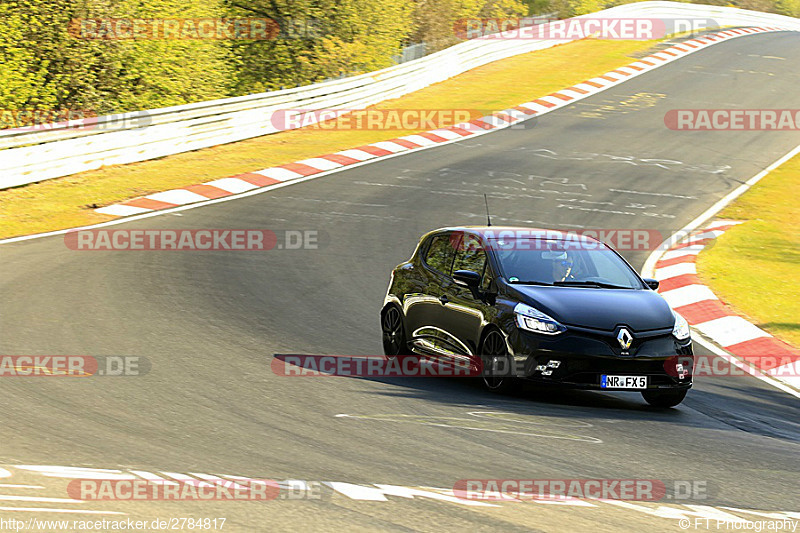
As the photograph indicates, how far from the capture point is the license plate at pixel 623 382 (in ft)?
31.3

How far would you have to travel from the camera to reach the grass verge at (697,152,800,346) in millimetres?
14375

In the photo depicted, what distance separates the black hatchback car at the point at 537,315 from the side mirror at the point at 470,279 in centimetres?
1

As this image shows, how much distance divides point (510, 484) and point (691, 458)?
1.82 metres

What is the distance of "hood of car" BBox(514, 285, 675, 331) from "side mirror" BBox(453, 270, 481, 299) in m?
0.39

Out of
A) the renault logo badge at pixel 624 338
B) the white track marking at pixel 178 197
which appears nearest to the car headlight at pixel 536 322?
the renault logo badge at pixel 624 338

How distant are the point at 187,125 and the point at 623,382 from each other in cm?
1729

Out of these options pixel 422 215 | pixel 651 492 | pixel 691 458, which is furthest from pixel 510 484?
pixel 422 215

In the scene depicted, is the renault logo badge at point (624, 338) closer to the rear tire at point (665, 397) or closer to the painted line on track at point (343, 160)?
the rear tire at point (665, 397)

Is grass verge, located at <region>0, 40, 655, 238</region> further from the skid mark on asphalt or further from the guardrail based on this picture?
the skid mark on asphalt

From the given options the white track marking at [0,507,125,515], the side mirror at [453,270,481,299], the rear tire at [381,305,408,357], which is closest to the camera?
the white track marking at [0,507,125,515]

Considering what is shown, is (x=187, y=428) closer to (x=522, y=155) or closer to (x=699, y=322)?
(x=699, y=322)

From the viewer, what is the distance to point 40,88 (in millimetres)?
28375

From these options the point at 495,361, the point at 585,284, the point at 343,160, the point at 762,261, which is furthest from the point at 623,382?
the point at 343,160

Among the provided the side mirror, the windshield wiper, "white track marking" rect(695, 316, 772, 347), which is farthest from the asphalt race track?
the windshield wiper
